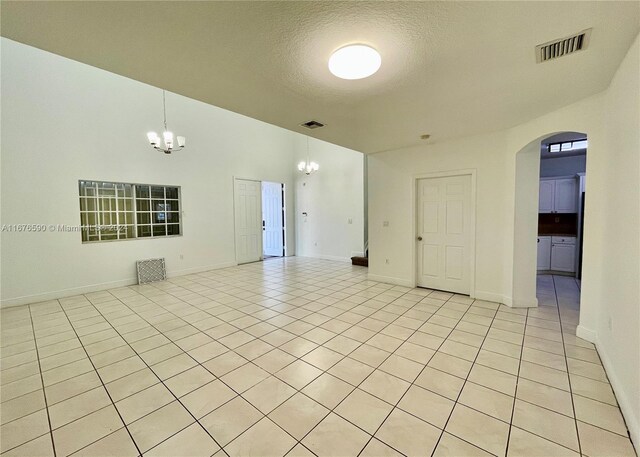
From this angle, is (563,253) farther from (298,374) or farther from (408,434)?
(298,374)

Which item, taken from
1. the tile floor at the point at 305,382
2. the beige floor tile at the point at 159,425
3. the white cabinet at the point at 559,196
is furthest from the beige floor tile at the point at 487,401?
the white cabinet at the point at 559,196

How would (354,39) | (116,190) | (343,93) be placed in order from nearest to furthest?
(354,39), (343,93), (116,190)

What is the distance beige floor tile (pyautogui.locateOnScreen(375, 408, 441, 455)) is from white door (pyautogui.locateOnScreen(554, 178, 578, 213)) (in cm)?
600

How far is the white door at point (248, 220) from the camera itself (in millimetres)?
6938

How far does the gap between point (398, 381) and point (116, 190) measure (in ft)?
18.7

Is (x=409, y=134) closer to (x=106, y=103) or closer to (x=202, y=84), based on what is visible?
(x=202, y=84)

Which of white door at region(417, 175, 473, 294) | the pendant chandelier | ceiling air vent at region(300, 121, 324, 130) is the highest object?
the pendant chandelier

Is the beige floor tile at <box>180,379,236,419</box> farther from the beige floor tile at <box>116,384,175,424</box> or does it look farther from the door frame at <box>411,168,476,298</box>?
the door frame at <box>411,168,476,298</box>

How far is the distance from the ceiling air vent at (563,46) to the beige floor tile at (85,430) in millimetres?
3871

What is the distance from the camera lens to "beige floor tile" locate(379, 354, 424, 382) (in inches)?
86.0

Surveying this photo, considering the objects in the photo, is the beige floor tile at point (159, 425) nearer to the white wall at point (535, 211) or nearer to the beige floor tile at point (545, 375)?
the beige floor tile at point (545, 375)

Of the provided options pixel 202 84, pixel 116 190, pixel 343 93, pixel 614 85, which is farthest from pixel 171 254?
pixel 614 85

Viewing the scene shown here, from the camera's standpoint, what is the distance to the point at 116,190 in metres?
4.98

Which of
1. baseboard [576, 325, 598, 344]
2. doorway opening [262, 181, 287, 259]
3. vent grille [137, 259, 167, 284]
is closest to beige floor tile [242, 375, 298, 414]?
baseboard [576, 325, 598, 344]
